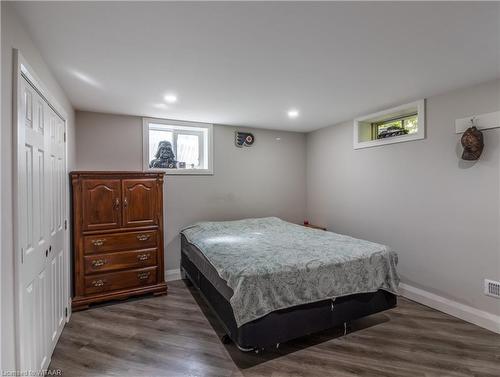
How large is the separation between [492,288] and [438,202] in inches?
36.7

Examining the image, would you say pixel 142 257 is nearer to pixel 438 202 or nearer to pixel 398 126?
pixel 438 202

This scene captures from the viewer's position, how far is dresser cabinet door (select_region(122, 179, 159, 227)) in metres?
3.13

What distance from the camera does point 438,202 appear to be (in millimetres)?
2879

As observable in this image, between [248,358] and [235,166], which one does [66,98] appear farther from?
[248,358]

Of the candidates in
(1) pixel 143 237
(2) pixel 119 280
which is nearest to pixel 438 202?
(1) pixel 143 237

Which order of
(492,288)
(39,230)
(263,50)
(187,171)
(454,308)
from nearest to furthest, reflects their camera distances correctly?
(39,230), (263,50), (492,288), (454,308), (187,171)

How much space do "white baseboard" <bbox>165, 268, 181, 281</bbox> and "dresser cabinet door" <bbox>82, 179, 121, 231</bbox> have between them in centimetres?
111

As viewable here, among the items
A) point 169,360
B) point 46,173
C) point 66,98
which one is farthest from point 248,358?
point 66,98

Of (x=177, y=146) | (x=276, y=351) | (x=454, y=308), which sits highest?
(x=177, y=146)

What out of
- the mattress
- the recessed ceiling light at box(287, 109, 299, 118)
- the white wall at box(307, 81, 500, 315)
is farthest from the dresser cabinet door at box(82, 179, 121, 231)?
the white wall at box(307, 81, 500, 315)

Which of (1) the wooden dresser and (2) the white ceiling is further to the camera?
(1) the wooden dresser

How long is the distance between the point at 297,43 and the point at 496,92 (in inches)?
83.2

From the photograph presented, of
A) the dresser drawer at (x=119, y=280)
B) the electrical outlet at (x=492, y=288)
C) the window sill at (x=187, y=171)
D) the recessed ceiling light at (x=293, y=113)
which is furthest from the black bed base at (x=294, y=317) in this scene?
the recessed ceiling light at (x=293, y=113)

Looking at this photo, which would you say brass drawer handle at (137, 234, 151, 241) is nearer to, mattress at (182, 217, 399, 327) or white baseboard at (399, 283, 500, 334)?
mattress at (182, 217, 399, 327)
